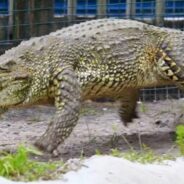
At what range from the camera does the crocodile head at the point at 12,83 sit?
22.0 ft

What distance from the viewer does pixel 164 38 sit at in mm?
7363

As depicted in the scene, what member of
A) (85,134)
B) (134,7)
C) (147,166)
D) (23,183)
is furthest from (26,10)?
(23,183)

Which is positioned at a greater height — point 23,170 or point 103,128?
point 23,170

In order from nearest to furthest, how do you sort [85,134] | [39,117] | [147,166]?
[147,166] < [85,134] < [39,117]

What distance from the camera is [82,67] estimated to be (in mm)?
6789

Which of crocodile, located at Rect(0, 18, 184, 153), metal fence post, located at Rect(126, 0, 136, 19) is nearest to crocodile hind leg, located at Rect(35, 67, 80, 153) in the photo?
crocodile, located at Rect(0, 18, 184, 153)

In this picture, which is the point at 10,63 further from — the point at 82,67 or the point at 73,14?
the point at 73,14

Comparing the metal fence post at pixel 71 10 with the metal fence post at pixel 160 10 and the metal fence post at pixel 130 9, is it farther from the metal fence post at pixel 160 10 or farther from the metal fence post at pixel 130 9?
the metal fence post at pixel 160 10

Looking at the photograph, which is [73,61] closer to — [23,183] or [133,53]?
[133,53]

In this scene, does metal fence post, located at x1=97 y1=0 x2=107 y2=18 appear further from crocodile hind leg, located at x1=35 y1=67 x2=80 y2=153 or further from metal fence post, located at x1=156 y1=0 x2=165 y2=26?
crocodile hind leg, located at x1=35 y1=67 x2=80 y2=153

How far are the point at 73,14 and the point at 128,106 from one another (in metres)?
1.88

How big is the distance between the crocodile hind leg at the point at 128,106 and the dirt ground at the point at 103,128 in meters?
0.12

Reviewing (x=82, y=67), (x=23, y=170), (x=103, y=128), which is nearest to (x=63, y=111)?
(x=82, y=67)

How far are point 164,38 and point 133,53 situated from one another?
40cm
